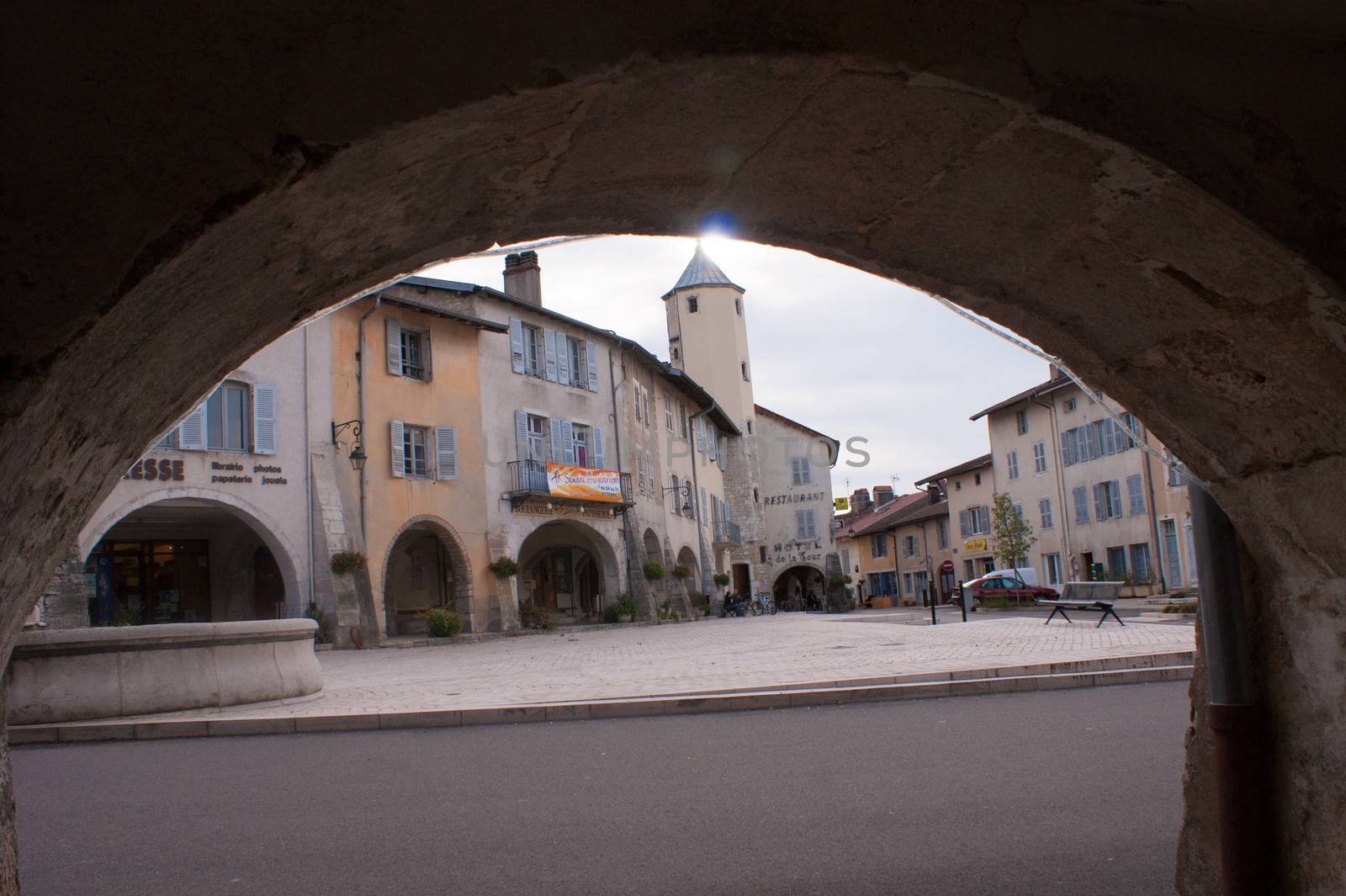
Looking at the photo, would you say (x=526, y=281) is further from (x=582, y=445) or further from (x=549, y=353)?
(x=582, y=445)

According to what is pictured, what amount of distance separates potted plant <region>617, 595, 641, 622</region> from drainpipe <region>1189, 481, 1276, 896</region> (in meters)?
28.1

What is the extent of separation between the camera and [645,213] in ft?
8.30

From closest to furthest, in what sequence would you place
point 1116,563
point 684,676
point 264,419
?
point 684,676, point 264,419, point 1116,563

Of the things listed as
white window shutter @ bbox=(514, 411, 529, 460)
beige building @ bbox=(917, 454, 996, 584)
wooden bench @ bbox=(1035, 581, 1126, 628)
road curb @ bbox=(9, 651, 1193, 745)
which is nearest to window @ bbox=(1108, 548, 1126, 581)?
beige building @ bbox=(917, 454, 996, 584)

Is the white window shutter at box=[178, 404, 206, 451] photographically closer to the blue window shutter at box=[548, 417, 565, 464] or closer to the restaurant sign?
the restaurant sign

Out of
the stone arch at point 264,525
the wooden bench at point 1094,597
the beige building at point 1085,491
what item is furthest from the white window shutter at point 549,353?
the wooden bench at point 1094,597

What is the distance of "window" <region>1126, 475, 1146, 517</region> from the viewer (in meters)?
35.6

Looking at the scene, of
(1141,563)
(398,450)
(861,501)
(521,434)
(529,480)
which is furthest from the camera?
(861,501)

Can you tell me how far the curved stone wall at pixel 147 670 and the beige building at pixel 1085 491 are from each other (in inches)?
1045

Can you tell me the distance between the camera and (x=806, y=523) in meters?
51.8

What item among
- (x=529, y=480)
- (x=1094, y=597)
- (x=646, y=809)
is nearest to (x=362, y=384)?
(x=529, y=480)

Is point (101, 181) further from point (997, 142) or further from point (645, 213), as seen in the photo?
point (997, 142)

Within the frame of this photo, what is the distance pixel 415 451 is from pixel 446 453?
2.37 feet

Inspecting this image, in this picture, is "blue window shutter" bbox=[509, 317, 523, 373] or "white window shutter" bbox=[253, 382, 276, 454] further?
"blue window shutter" bbox=[509, 317, 523, 373]
